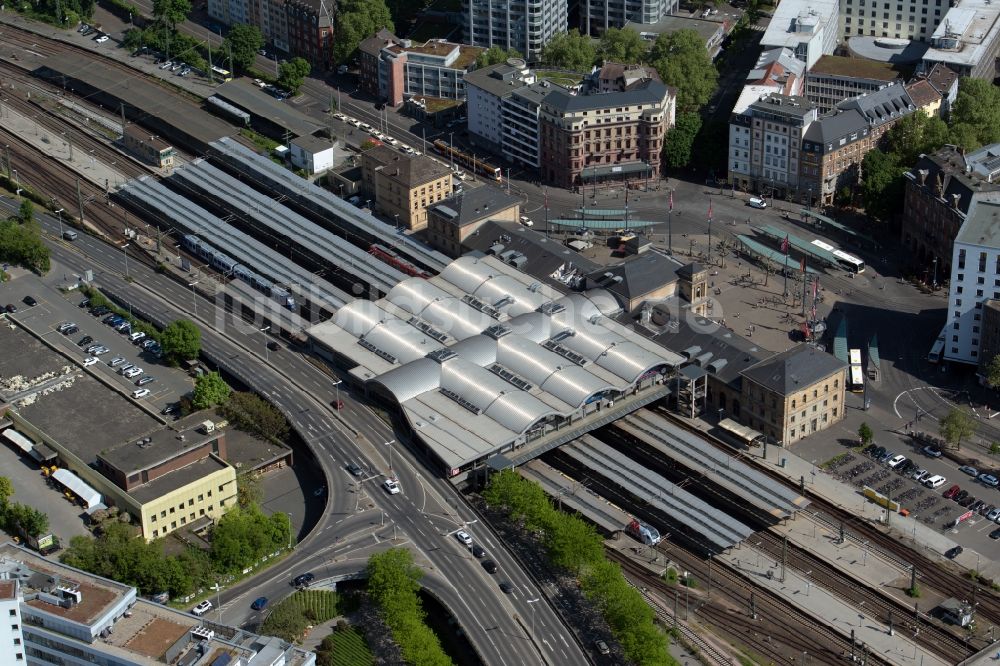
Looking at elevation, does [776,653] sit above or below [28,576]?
below

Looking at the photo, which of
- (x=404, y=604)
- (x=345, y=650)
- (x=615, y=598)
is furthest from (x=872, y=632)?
(x=345, y=650)

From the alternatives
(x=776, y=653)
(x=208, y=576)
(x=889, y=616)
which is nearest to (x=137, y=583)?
(x=208, y=576)

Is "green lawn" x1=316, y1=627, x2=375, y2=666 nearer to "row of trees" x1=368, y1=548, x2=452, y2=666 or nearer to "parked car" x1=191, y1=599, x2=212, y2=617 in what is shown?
"row of trees" x1=368, y1=548, x2=452, y2=666

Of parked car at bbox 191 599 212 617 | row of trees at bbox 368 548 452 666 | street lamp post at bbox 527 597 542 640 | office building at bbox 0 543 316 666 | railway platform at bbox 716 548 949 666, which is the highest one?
office building at bbox 0 543 316 666

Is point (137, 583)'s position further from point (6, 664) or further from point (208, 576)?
point (6, 664)

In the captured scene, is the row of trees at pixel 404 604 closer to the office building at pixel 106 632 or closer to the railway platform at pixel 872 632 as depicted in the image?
the office building at pixel 106 632

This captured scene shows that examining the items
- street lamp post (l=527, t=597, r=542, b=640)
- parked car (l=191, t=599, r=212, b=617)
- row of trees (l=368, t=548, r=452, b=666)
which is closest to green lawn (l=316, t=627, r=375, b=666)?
row of trees (l=368, t=548, r=452, b=666)

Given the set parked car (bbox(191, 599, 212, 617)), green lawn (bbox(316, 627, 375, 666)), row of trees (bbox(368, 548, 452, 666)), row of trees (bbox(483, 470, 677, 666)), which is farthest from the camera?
parked car (bbox(191, 599, 212, 617))
